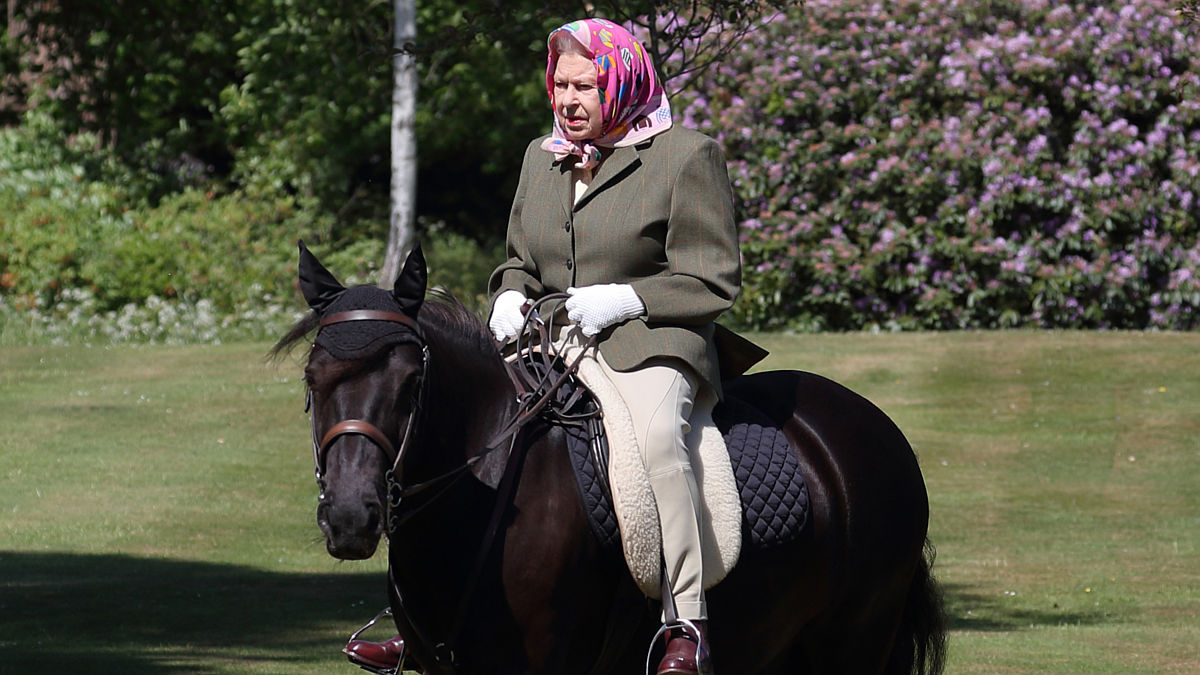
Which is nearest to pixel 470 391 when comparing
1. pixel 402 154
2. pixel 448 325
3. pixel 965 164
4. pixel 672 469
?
pixel 448 325

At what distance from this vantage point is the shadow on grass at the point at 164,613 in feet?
25.8

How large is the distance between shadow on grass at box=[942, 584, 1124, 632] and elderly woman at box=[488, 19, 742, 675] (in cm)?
500

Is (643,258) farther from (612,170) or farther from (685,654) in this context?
(685,654)

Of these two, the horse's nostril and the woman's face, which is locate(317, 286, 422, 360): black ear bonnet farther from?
the woman's face

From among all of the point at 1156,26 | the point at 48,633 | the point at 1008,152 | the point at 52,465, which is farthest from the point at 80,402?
the point at 1156,26

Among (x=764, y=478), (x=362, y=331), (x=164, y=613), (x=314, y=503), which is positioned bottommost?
(x=314, y=503)

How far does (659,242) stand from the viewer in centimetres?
466

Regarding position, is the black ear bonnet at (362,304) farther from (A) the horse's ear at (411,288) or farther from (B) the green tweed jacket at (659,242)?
(B) the green tweed jacket at (659,242)

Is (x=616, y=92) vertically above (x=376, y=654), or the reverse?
(x=616, y=92)

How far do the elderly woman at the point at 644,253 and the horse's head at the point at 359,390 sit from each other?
707 millimetres

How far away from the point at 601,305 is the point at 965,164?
13.7m

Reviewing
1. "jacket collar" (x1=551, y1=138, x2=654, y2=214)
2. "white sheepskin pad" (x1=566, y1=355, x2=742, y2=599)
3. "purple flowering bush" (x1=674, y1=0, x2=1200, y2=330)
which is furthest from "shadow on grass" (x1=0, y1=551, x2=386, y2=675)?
"purple flowering bush" (x1=674, y1=0, x2=1200, y2=330)

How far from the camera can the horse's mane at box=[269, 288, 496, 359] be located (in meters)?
4.04

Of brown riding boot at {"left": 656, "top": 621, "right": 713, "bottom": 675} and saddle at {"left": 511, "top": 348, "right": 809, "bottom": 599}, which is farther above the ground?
saddle at {"left": 511, "top": 348, "right": 809, "bottom": 599}
